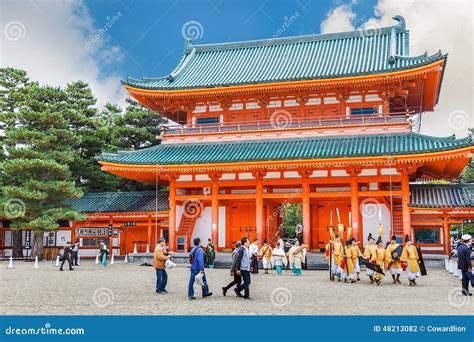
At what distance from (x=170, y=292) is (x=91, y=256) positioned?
768 inches

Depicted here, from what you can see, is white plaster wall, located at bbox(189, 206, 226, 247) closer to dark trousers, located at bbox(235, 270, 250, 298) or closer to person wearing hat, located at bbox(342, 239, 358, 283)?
person wearing hat, located at bbox(342, 239, 358, 283)

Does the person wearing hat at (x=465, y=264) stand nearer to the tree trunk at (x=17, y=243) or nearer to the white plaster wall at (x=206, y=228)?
the white plaster wall at (x=206, y=228)

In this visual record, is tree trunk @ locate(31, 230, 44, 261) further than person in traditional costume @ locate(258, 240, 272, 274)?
Yes

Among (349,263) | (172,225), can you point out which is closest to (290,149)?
(172,225)

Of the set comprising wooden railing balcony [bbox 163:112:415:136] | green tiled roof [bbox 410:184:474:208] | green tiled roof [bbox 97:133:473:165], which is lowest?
green tiled roof [bbox 410:184:474:208]

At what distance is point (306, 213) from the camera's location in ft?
88.2

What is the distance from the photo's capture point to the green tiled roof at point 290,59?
30.2 meters

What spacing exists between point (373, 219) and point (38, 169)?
20251 mm

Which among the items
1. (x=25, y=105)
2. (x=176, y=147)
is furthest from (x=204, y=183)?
(x=25, y=105)

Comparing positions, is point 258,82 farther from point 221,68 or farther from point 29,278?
point 29,278

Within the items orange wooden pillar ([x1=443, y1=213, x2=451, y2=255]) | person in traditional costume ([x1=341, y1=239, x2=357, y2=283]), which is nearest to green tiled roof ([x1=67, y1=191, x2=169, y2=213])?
person in traditional costume ([x1=341, y1=239, x2=357, y2=283])

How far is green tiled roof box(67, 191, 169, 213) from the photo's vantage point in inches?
1256

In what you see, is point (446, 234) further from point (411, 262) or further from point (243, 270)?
point (243, 270)

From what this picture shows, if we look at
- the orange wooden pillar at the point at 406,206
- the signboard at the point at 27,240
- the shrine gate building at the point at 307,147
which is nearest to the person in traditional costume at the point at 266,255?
the shrine gate building at the point at 307,147
